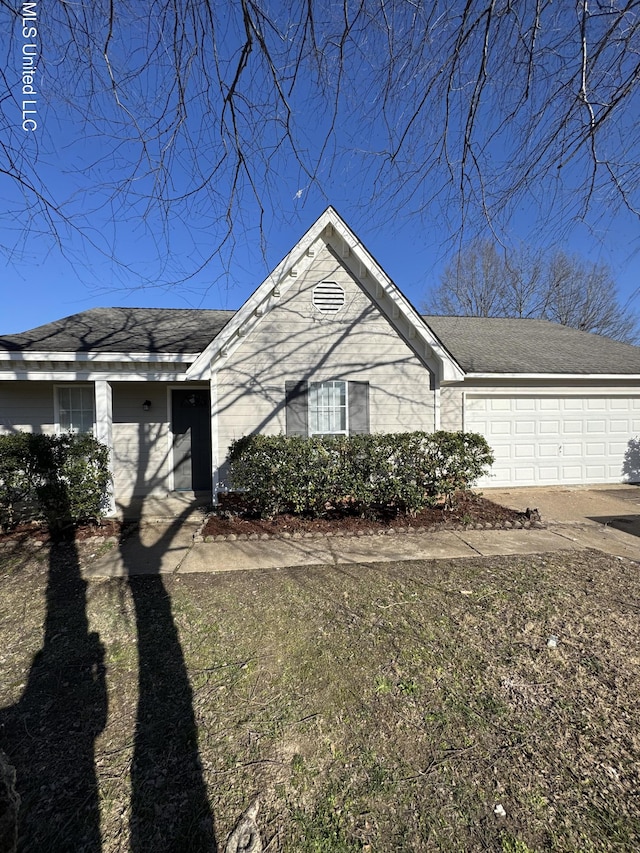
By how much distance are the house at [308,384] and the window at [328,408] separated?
30 mm

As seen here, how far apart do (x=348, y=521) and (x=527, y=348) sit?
7677 mm

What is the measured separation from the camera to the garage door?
9273 millimetres

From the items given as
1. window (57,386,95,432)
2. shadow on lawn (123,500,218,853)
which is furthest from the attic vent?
shadow on lawn (123,500,218,853)

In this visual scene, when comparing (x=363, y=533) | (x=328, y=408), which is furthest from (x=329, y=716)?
(x=328, y=408)

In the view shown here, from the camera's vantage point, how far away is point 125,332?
848 centimetres

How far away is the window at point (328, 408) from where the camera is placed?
7945mm

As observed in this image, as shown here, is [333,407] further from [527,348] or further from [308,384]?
[527,348]

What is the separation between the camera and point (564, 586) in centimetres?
417

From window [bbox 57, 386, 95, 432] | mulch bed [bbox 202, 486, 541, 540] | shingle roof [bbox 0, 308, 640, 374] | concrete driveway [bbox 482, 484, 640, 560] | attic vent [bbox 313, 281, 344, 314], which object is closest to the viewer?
concrete driveway [bbox 482, 484, 640, 560]

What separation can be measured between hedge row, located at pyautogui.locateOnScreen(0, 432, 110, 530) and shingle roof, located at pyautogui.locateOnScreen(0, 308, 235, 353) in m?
1.89

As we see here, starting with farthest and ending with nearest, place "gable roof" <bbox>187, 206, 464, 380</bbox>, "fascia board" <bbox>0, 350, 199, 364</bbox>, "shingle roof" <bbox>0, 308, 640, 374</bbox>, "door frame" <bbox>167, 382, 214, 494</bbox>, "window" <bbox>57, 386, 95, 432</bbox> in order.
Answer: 1. "door frame" <bbox>167, 382, 214, 494</bbox>
2. "window" <bbox>57, 386, 95, 432</bbox>
3. "shingle roof" <bbox>0, 308, 640, 374</bbox>
4. "gable roof" <bbox>187, 206, 464, 380</bbox>
5. "fascia board" <bbox>0, 350, 199, 364</bbox>

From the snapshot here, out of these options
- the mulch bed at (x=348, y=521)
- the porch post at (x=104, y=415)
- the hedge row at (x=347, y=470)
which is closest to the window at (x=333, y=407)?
the hedge row at (x=347, y=470)

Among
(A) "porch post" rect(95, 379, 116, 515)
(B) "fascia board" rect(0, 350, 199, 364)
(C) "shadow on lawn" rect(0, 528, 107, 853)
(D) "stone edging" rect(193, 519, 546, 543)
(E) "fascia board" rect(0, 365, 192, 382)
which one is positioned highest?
(B) "fascia board" rect(0, 350, 199, 364)

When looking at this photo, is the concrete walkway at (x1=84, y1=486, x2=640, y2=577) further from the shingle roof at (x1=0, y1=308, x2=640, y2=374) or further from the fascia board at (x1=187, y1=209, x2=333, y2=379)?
the shingle roof at (x1=0, y1=308, x2=640, y2=374)
